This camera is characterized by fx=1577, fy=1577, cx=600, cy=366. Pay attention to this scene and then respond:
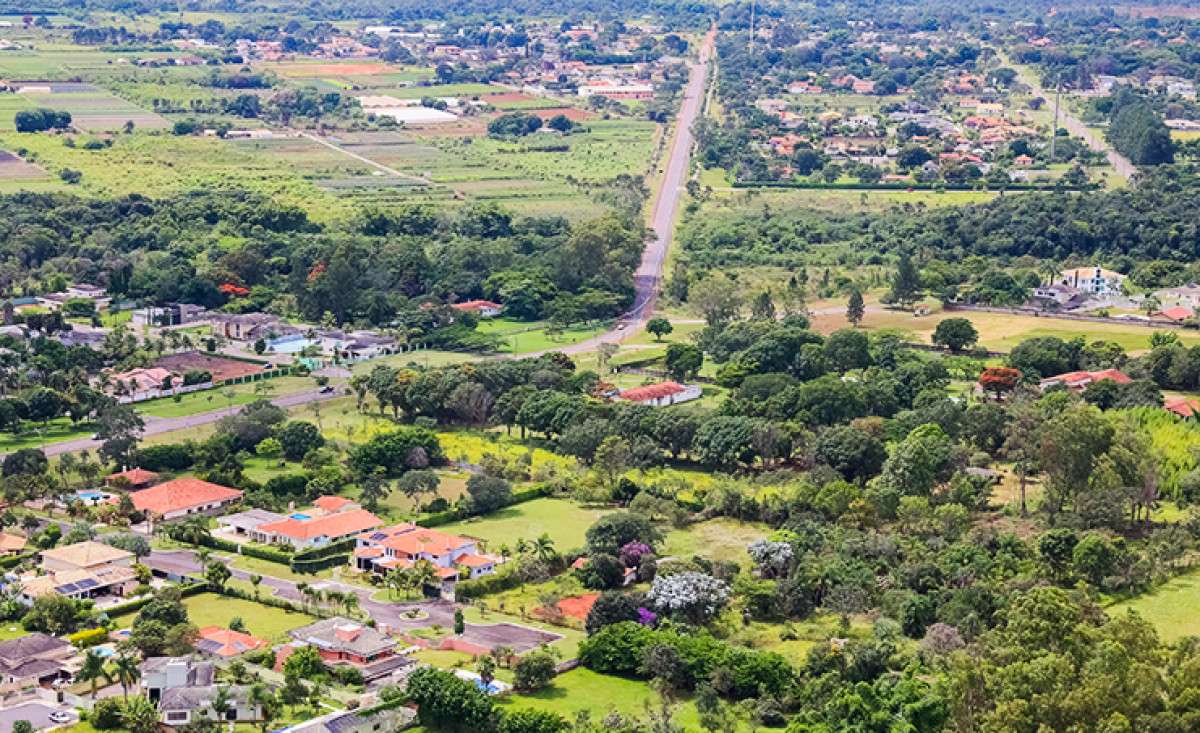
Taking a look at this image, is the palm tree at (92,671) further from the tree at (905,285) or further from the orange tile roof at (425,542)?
the tree at (905,285)

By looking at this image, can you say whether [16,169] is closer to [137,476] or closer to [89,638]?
[137,476]

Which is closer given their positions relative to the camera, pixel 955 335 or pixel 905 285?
Result: pixel 955 335

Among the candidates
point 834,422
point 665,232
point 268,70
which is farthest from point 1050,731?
point 268,70

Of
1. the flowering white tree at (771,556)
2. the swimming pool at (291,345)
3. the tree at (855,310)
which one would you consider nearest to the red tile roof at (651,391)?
the tree at (855,310)

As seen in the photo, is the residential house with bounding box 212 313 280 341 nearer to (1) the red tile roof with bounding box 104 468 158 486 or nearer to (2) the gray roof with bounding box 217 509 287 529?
(1) the red tile roof with bounding box 104 468 158 486

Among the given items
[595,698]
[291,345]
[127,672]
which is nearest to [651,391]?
[291,345]

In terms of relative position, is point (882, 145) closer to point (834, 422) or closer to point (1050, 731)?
point (834, 422)
